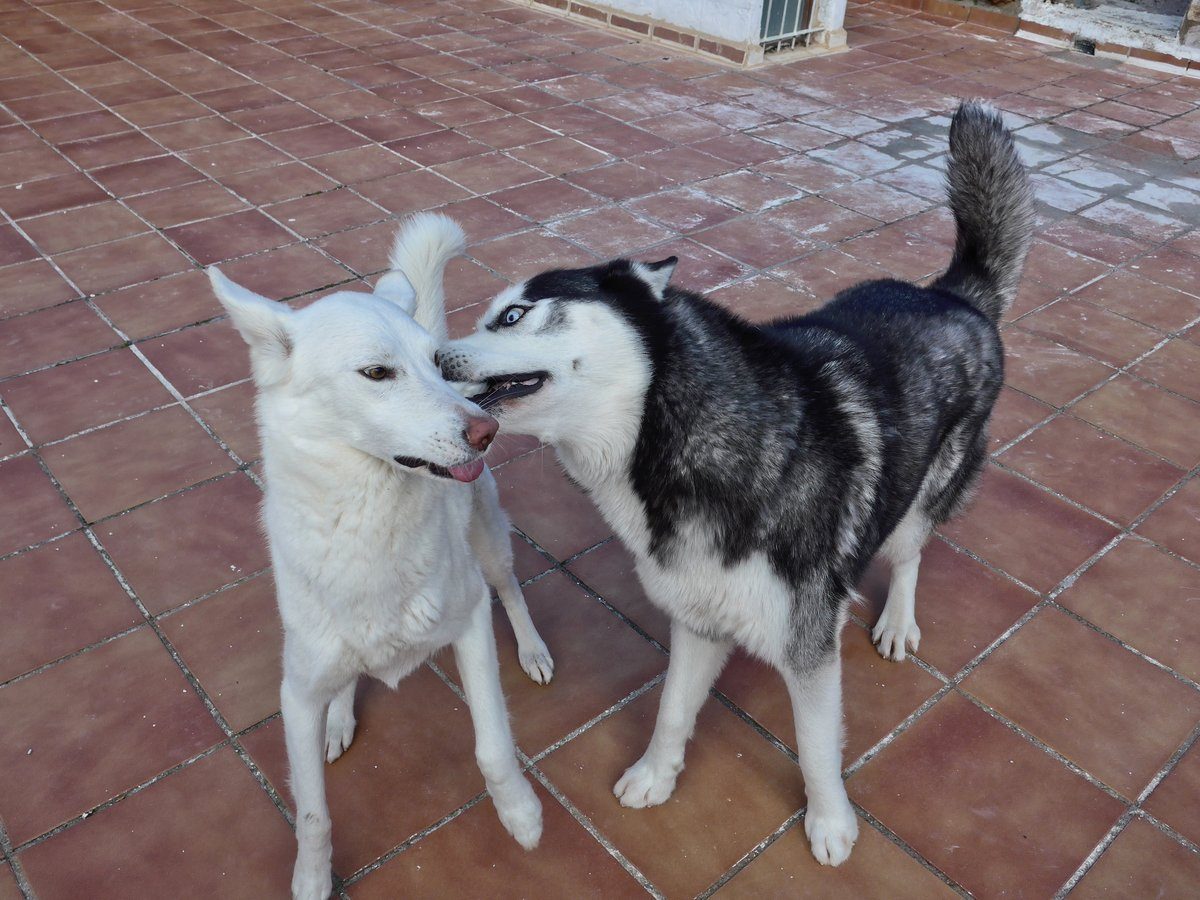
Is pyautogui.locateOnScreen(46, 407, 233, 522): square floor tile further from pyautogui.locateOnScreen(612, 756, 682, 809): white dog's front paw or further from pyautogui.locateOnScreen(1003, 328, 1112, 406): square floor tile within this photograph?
pyautogui.locateOnScreen(1003, 328, 1112, 406): square floor tile

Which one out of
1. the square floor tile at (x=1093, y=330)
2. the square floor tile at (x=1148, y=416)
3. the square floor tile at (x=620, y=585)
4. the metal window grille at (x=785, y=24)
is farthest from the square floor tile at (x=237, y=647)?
the metal window grille at (x=785, y=24)

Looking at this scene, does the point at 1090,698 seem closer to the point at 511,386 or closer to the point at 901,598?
the point at 901,598

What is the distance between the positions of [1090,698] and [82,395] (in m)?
4.16

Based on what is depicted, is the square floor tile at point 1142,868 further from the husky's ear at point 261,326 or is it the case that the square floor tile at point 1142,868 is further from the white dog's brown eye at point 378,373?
the husky's ear at point 261,326

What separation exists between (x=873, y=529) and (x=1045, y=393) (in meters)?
2.36

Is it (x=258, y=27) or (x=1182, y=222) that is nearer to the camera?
(x=1182, y=222)

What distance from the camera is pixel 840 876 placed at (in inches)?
89.4

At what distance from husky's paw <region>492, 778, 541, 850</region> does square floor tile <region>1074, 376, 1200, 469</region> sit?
310 centimetres

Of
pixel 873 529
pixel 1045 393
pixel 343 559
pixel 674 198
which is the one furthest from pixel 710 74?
pixel 343 559

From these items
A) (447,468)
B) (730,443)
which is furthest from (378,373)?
(730,443)

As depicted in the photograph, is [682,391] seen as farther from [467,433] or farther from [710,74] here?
→ [710,74]

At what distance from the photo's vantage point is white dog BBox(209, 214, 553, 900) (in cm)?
176

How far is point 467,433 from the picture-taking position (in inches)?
68.9

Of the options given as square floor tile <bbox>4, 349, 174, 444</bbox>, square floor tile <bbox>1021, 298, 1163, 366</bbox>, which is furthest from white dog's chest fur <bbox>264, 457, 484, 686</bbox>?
square floor tile <bbox>1021, 298, 1163, 366</bbox>
